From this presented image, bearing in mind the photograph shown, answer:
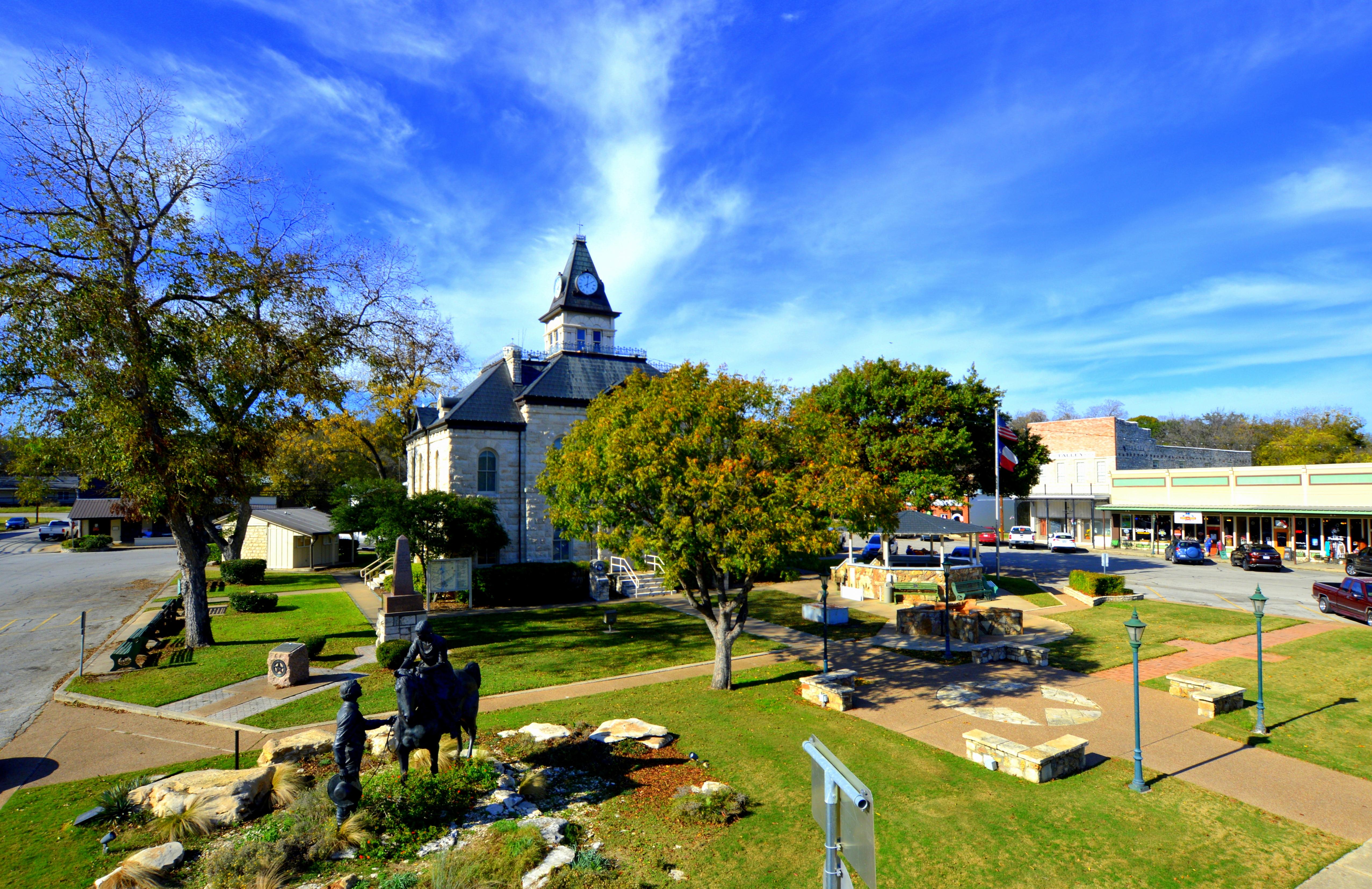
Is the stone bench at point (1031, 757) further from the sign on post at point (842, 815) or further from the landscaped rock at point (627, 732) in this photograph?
the sign on post at point (842, 815)

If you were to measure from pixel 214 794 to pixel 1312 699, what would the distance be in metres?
20.8

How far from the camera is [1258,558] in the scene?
38438mm

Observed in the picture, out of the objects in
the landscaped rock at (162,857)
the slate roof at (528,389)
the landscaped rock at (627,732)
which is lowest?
the landscaped rock at (627,732)

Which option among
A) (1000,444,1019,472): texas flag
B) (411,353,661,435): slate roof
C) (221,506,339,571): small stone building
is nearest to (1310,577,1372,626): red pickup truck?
(1000,444,1019,472): texas flag

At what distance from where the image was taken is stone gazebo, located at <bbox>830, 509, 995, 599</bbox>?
2828 cm

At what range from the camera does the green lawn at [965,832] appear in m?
7.91

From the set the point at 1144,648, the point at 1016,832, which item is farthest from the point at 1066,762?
the point at 1144,648

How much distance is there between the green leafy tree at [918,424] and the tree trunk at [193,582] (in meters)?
23.0

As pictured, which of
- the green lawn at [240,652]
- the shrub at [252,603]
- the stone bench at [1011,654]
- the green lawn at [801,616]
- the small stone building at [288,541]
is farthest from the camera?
the small stone building at [288,541]

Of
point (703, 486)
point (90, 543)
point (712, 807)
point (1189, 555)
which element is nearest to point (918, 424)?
point (703, 486)

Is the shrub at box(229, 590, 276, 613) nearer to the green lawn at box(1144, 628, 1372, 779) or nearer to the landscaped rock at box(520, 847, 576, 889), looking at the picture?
the landscaped rock at box(520, 847, 576, 889)

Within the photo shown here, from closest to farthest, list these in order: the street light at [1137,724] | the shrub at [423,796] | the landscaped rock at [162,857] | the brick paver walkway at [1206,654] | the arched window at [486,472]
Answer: the landscaped rock at [162,857]
the shrub at [423,796]
the street light at [1137,724]
the brick paver walkway at [1206,654]
the arched window at [486,472]

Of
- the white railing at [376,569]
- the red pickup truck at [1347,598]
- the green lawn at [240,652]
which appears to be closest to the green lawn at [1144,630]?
the red pickup truck at [1347,598]

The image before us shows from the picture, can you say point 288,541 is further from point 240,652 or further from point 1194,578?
point 1194,578
